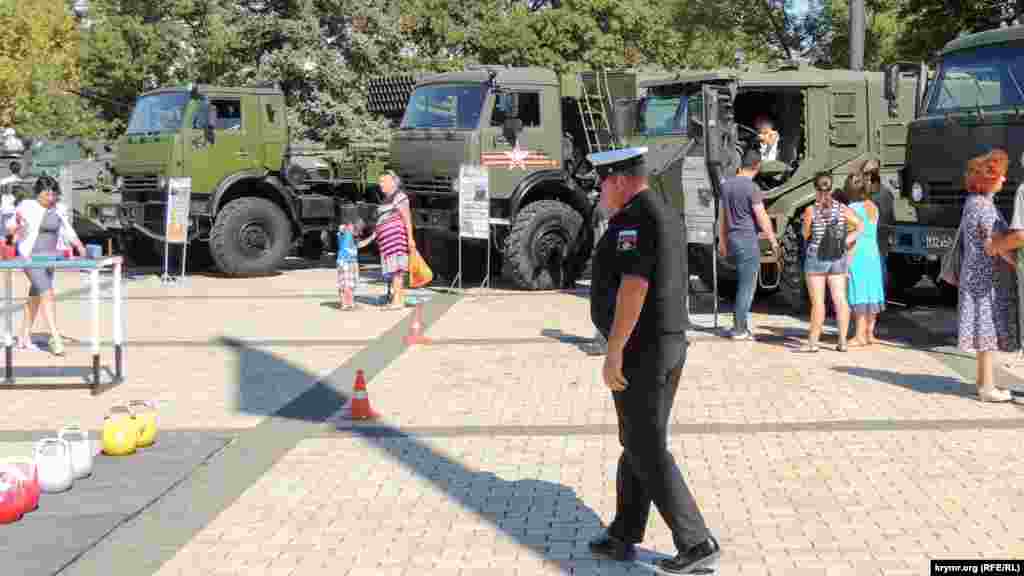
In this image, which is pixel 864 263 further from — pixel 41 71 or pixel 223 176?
pixel 41 71

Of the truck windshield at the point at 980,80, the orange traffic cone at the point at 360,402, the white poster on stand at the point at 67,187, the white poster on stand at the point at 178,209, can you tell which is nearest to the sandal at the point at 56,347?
the orange traffic cone at the point at 360,402

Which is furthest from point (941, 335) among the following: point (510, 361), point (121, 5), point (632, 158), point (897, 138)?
point (121, 5)

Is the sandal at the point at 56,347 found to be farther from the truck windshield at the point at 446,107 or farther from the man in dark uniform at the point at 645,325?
the man in dark uniform at the point at 645,325

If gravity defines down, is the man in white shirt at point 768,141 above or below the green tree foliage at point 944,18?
below

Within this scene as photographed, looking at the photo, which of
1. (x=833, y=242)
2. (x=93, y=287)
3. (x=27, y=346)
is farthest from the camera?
(x=27, y=346)

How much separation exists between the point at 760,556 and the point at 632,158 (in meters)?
1.82

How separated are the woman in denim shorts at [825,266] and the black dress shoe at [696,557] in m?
6.82

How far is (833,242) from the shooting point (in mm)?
12164

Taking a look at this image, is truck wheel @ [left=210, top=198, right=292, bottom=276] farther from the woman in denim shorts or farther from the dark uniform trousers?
the dark uniform trousers

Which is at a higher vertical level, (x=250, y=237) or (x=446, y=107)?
(x=446, y=107)

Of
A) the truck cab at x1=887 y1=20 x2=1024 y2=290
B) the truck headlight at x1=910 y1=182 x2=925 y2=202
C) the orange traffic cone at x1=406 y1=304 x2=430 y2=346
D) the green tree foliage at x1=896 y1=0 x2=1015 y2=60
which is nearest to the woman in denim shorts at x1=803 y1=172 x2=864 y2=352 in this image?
the truck cab at x1=887 y1=20 x2=1024 y2=290

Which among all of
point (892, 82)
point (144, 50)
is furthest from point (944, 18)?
point (144, 50)

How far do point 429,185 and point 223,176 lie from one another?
3.81 m

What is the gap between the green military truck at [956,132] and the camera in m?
12.6
